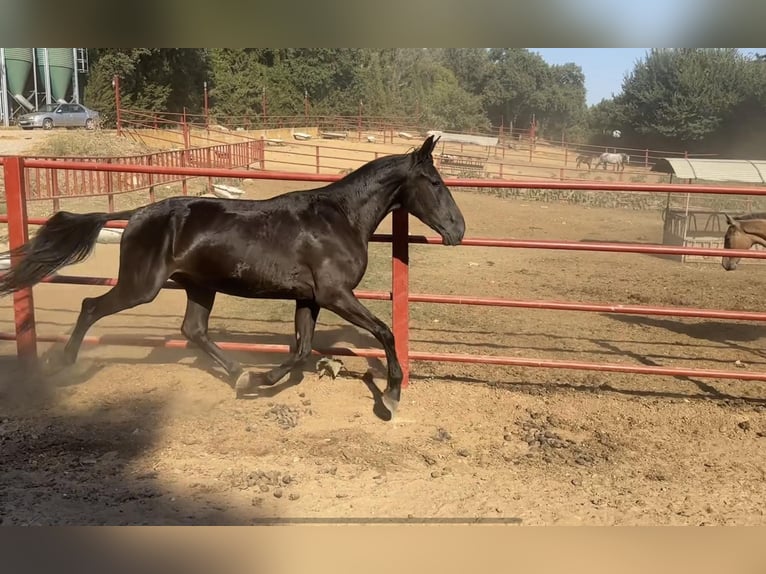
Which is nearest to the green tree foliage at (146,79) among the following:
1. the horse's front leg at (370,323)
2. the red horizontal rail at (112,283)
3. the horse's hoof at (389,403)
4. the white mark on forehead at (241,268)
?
the red horizontal rail at (112,283)

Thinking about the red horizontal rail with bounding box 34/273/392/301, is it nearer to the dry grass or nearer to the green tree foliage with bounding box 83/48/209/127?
the dry grass

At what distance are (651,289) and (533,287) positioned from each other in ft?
5.08

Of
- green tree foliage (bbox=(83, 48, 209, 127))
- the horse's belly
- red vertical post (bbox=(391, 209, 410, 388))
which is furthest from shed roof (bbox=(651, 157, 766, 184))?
green tree foliage (bbox=(83, 48, 209, 127))

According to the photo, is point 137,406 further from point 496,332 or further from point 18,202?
point 496,332

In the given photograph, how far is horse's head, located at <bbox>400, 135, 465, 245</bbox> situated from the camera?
393cm

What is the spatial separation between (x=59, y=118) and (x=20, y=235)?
Result: 2416 cm

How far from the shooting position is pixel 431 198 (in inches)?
155

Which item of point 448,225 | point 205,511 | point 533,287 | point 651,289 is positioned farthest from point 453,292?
point 205,511

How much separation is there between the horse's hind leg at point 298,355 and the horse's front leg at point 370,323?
235 mm

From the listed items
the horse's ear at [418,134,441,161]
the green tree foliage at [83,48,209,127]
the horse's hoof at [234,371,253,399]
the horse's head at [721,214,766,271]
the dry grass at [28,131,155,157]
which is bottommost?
the horse's hoof at [234,371,253,399]

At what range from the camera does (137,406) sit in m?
4.04

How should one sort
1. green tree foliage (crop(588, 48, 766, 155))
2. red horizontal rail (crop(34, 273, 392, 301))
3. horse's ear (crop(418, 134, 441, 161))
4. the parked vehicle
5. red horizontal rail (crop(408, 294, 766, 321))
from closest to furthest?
horse's ear (crop(418, 134, 441, 161))
red horizontal rail (crop(408, 294, 766, 321))
red horizontal rail (crop(34, 273, 392, 301))
the parked vehicle
green tree foliage (crop(588, 48, 766, 155))

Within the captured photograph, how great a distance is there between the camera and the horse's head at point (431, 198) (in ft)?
12.9

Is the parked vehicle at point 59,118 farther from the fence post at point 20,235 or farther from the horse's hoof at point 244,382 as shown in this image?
the horse's hoof at point 244,382
